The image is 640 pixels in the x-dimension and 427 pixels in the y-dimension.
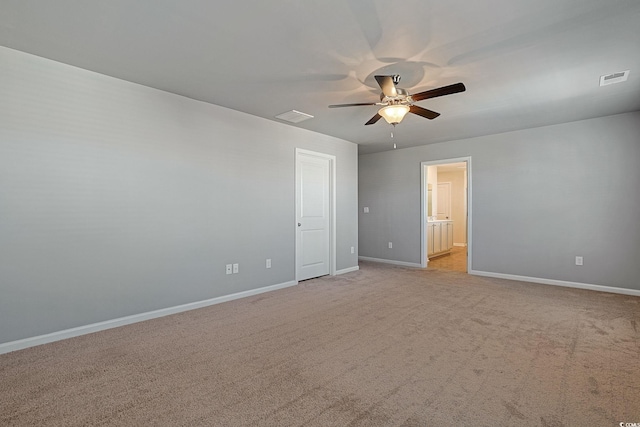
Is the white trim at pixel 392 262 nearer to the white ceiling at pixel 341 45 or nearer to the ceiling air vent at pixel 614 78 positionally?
the white ceiling at pixel 341 45

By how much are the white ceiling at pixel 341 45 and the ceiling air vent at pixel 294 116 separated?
1.25ft

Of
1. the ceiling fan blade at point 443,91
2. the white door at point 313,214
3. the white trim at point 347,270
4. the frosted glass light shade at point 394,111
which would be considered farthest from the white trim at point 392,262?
the ceiling fan blade at point 443,91

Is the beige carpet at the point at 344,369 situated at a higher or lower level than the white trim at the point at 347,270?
lower

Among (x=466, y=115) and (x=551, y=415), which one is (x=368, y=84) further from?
(x=551, y=415)

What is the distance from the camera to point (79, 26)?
226cm

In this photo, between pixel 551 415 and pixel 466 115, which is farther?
pixel 466 115

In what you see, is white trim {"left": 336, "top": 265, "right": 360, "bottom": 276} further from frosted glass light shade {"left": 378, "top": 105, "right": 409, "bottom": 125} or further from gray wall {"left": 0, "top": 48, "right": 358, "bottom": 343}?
frosted glass light shade {"left": 378, "top": 105, "right": 409, "bottom": 125}

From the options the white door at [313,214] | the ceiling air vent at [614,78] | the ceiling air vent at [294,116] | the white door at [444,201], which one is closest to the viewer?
the ceiling air vent at [614,78]

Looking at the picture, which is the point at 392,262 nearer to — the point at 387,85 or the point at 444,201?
the point at 444,201

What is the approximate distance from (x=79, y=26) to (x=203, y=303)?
2.94 m

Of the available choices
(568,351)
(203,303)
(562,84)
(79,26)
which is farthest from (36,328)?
(562,84)

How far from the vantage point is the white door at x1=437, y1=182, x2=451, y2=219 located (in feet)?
33.3

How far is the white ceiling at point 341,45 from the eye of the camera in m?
2.06

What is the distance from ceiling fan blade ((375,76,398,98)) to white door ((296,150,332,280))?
236 centimetres
